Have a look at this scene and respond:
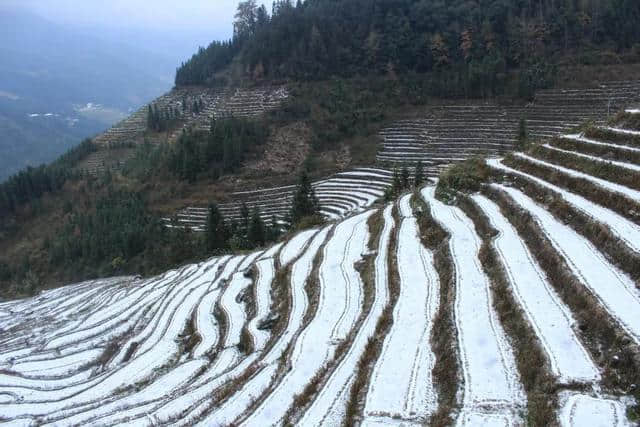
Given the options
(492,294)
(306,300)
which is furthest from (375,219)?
(492,294)

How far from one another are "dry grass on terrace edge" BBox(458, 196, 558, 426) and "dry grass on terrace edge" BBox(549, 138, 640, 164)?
6.50 m

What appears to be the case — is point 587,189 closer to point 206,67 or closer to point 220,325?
point 220,325

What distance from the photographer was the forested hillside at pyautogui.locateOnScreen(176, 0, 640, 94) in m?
62.3

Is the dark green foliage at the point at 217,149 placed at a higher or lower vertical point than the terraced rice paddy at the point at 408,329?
higher

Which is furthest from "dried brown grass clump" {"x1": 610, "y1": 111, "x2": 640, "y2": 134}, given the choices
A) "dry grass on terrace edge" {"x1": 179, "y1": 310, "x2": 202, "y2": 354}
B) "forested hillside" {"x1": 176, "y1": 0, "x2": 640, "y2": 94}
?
"forested hillside" {"x1": 176, "y1": 0, "x2": 640, "y2": 94}

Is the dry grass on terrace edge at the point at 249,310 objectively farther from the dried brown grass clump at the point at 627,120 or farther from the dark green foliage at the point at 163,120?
the dark green foliage at the point at 163,120

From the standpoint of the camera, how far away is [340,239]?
832 inches

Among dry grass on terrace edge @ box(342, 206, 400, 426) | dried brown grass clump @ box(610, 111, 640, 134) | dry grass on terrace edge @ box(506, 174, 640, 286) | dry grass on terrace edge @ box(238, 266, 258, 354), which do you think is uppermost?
dried brown grass clump @ box(610, 111, 640, 134)

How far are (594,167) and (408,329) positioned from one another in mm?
10613

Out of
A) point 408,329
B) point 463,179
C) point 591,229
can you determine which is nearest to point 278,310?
point 408,329

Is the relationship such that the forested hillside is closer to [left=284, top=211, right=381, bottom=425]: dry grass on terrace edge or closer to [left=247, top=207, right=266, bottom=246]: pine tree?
[left=247, top=207, right=266, bottom=246]: pine tree

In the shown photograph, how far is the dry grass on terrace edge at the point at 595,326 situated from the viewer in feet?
23.3

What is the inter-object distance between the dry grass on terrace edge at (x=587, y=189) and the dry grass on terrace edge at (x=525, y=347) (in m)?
3.87

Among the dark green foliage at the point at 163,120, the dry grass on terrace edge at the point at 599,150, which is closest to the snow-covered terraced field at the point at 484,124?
the dry grass on terrace edge at the point at 599,150
